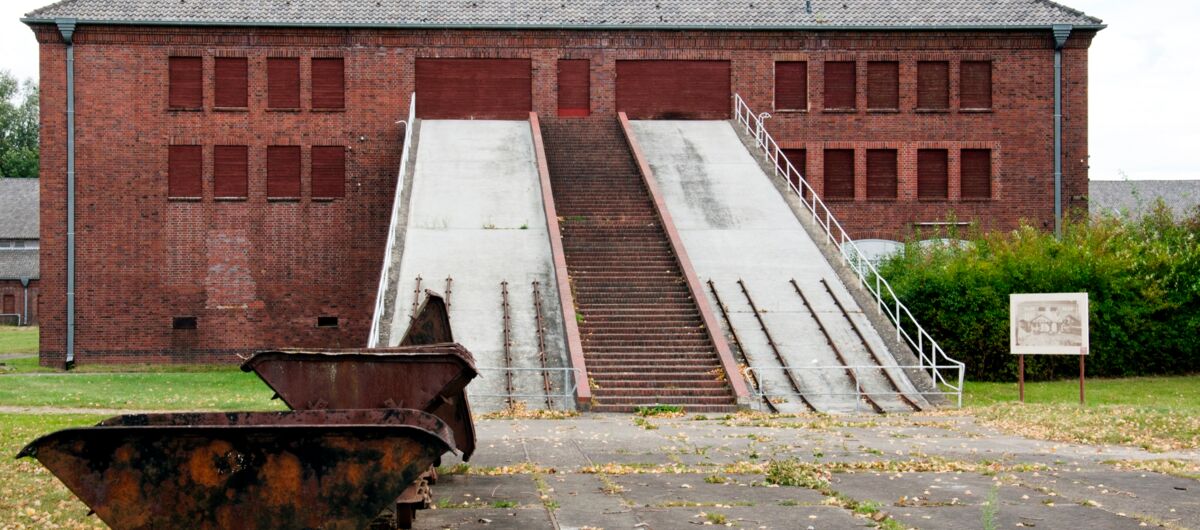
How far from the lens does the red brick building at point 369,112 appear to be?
Result: 32312 millimetres

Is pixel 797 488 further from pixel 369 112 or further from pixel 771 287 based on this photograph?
pixel 369 112

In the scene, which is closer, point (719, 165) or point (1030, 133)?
point (719, 165)

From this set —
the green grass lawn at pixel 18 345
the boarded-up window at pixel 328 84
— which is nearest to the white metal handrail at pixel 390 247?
the boarded-up window at pixel 328 84

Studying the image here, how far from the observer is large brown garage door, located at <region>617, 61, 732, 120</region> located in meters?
34.9

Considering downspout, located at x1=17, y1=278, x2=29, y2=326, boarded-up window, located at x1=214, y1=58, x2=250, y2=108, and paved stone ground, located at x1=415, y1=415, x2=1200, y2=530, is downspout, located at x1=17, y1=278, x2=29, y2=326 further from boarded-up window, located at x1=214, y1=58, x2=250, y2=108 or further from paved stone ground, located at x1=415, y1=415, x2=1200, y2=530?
paved stone ground, located at x1=415, y1=415, x2=1200, y2=530

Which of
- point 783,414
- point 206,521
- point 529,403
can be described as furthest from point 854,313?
point 206,521

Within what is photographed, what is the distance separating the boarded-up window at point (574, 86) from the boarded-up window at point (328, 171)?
585cm

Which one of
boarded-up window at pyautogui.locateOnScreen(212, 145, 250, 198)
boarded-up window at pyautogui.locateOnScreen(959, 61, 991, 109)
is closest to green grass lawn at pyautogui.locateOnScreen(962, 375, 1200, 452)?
boarded-up window at pyautogui.locateOnScreen(959, 61, 991, 109)

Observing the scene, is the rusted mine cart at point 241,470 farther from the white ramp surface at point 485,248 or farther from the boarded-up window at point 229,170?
the boarded-up window at point 229,170

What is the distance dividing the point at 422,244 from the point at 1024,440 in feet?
43.9

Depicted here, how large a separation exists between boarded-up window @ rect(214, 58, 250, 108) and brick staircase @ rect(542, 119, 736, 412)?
27.6ft

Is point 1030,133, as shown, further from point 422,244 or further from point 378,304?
point 378,304

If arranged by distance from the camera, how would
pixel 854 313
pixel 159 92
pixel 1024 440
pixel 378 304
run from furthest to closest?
pixel 159 92, pixel 854 313, pixel 378 304, pixel 1024 440

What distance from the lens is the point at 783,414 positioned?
717 inches
